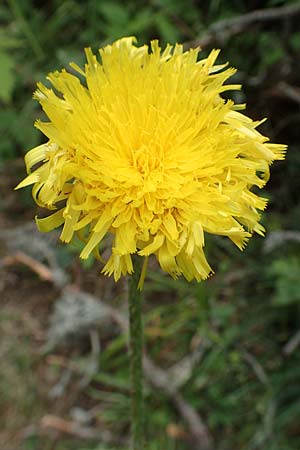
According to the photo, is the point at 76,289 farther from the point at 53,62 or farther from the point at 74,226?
the point at 74,226

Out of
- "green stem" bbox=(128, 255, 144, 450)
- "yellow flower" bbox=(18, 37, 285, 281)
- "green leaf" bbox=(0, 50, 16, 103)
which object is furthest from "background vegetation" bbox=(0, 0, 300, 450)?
"yellow flower" bbox=(18, 37, 285, 281)

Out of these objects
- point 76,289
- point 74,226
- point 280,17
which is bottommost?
point 76,289

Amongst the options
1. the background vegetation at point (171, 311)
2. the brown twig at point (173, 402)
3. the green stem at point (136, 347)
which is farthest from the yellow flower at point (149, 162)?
the brown twig at point (173, 402)

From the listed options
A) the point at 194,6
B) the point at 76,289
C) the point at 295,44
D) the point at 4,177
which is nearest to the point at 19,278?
the point at 76,289

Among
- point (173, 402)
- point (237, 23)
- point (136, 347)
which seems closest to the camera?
point (136, 347)

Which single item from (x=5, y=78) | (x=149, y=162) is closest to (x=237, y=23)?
(x=5, y=78)

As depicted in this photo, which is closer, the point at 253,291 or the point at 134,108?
the point at 134,108

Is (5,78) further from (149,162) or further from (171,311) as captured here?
(149,162)
